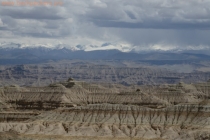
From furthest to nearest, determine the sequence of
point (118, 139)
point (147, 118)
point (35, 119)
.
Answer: point (35, 119), point (147, 118), point (118, 139)

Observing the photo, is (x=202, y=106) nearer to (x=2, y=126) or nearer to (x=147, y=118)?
(x=147, y=118)

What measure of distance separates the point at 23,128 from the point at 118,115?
25955mm

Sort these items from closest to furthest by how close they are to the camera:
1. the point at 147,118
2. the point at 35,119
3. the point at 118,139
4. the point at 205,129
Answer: the point at 205,129
the point at 118,139
the point at 147,118
the point at 35,119

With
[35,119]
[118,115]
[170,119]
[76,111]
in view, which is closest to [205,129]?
[170,119]

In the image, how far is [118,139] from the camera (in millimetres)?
147750

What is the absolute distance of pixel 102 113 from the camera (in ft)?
539

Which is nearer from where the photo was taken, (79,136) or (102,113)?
(79,136)

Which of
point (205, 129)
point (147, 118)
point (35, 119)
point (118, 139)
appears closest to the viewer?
point (205, 129)

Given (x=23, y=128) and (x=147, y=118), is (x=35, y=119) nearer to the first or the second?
(x=23, y=128)

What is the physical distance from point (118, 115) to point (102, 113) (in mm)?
4875

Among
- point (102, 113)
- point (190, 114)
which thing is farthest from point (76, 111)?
point (190, 114)

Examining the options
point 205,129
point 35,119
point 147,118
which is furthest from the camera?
point 35,119

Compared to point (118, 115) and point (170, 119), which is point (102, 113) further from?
point (170, 119)

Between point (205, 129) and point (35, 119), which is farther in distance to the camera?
point (35, 119)
